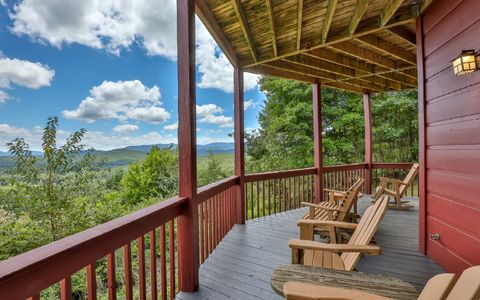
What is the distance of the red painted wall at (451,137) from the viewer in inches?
89.7

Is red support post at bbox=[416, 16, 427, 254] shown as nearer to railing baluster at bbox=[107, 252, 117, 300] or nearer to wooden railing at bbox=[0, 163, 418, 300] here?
wooden railing at bbox=[0, 163, 418, 300]

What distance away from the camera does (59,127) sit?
6.03m

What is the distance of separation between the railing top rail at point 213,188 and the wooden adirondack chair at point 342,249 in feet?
3.90

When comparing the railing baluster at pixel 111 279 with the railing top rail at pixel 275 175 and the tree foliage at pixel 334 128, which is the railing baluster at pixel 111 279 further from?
the tree foliage at pixel 334 128

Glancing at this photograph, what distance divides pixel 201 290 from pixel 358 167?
18.5ft

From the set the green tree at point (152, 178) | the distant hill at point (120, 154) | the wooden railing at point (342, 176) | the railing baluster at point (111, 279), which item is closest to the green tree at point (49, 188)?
the distant hill at point (120, 154)

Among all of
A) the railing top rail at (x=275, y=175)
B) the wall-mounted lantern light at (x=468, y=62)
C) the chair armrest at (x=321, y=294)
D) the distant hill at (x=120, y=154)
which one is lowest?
the chair armrest at (x=321, y=294)

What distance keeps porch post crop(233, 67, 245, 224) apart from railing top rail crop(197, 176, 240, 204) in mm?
177

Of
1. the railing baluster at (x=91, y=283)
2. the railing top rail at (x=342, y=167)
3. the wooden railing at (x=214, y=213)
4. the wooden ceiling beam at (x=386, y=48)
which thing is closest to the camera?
the railing baluster at (x=91, y=283)

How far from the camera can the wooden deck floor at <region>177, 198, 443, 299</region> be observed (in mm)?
2439

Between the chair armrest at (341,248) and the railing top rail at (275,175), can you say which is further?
the railing top rail at (275,175)

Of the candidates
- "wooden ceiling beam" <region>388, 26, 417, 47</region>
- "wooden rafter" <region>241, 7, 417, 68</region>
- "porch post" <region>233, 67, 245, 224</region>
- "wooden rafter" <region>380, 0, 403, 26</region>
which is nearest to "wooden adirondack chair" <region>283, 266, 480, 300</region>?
"wooden rafter" <region>380, 0, 403, 26</region>

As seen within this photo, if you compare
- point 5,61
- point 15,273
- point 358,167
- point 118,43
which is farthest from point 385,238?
point 118,43

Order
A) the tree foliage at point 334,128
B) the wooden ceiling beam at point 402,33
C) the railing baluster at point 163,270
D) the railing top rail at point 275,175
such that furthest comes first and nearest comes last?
the tree foliage at point 334,128 < the railing top rail at point 275,175 < the wooden ceiling beam at point 402,33 < the railing baluster at point 163,270
